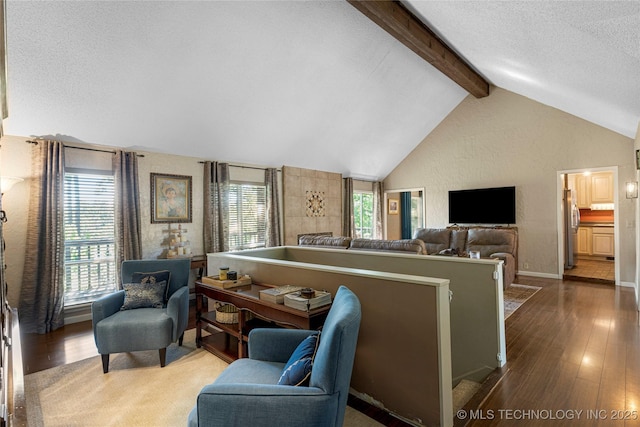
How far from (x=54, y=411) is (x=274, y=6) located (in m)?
4.20

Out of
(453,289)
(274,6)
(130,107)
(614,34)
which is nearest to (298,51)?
(274,6)

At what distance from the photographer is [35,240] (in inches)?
147

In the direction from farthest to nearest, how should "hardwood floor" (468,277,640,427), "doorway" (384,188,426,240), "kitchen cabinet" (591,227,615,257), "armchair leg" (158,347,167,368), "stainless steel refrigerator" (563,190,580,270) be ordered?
1. "doorway" (384,188,426,240)
2. "kitchen cabinet" (591,227,615,257)
3. "stainless steel refrigerator" (563,190,580,270)
4. "armchair leg" (158,347,167,368)
5. "hardwood floor" (468,277,640,427)

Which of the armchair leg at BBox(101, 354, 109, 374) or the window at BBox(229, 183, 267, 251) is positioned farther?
the window at BBox(229, 183, 267, 251)

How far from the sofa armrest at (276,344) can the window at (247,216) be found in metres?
3.88

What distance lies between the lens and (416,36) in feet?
14.0

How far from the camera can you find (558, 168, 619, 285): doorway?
21.4 ft

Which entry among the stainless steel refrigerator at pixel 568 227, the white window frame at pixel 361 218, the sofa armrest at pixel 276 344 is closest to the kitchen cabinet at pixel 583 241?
the stainless steel refrigerator at pixel 568 227

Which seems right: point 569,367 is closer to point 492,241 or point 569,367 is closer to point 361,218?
point 492,241

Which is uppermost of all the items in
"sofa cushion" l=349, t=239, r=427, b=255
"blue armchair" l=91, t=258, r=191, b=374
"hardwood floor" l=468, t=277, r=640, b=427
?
"sofa cushion" l=349, t=239, r=427, b=255

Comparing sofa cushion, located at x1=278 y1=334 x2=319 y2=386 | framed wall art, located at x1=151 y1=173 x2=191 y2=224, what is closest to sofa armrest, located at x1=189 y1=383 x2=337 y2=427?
sofa cushion, located at x1=278 y1=334 x2=319 y2=386

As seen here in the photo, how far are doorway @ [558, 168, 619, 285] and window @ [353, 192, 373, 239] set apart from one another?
4.24 m

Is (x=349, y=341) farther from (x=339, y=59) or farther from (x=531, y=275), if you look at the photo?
(x=531, y=275)

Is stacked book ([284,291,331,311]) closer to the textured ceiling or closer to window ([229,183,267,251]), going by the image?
the textured ceiling
